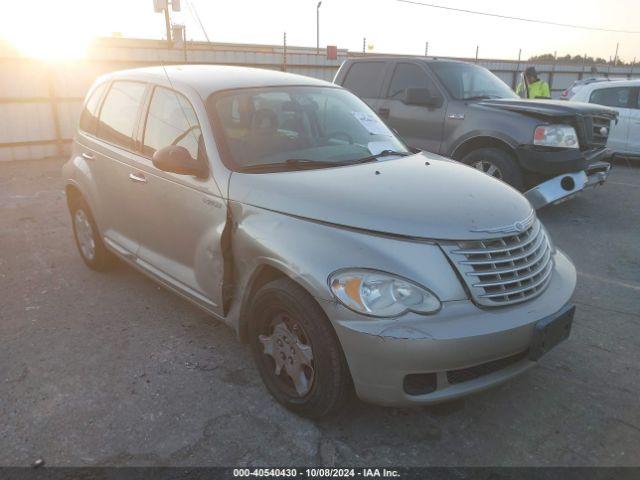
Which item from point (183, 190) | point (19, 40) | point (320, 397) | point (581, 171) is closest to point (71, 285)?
point (183, 190)

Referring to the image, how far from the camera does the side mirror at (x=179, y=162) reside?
3092 millimetres

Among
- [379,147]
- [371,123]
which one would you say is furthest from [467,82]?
[379,147]

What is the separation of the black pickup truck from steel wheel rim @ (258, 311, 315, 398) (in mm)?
3762

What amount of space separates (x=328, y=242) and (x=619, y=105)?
9376 millimetres

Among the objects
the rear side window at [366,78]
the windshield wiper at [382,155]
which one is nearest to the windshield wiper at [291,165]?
the windshield wiper at [382,155]

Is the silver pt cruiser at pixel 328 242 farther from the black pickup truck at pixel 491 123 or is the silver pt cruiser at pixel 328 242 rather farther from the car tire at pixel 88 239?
the black pickup truck at pixel 491 123

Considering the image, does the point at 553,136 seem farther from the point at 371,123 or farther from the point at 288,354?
the point at 288,354

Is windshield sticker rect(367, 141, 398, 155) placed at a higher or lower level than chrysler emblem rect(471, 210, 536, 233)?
higher

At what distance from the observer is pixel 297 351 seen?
8.80 ft

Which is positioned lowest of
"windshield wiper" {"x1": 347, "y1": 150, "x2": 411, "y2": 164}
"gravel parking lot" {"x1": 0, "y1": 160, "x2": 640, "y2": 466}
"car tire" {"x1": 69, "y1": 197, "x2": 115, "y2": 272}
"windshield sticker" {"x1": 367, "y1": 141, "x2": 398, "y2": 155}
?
"gravel parking lot" {"x1": 0, "y1": 160, "x2": 640, "y2": 466}

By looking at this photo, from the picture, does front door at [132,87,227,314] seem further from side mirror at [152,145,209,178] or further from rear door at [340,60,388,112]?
rear door at [340,60,388,112]

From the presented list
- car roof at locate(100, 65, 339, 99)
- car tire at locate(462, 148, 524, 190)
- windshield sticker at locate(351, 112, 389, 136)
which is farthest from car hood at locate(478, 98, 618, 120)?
car roof at locate(100, 65, 339, 99)

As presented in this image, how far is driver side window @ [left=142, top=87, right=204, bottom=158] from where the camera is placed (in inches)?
131

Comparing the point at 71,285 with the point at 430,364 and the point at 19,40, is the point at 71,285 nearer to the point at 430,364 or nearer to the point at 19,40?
the point at 430,364
